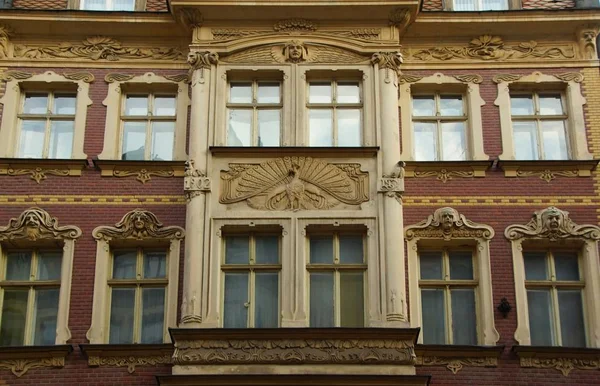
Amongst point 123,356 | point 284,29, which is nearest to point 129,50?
point 284,29

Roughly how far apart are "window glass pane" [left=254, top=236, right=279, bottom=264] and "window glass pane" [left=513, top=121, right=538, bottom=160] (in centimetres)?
508

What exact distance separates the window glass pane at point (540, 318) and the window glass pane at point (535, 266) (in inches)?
12.3

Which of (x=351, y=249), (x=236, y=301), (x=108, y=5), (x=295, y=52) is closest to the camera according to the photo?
(x=236, y=301)

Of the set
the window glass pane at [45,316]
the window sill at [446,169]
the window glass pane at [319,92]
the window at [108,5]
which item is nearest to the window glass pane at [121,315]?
the window glass pane at [45,316]

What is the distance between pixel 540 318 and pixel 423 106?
4.84 m

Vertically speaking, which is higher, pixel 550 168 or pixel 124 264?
pixel 550 168

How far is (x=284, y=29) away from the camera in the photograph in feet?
64.5

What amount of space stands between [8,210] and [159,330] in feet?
12.1

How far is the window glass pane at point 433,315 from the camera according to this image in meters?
17.7

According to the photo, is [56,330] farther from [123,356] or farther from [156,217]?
[156,217]

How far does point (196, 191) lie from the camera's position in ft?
59.0

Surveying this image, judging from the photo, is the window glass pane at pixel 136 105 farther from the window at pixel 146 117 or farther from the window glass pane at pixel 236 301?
the window glass pane at pixel 236 301

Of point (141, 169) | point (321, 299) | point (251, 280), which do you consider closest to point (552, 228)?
point (321, 299)

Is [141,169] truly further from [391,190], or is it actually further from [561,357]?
[561,357]
